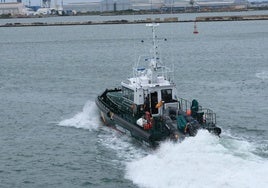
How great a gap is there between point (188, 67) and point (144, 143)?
32.4 meters

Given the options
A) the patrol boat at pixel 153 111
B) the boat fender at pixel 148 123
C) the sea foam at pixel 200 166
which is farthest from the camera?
the boat fender at pixel 148 123

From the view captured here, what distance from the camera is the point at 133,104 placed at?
26.2 metres

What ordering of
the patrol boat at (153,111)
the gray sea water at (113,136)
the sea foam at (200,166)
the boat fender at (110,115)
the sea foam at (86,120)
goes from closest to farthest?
the sea foam at (200,166), the gray sea water at (113,136), the patrol boat at (153,111), the boat fender at (110,115), the sea foam at (86,120)

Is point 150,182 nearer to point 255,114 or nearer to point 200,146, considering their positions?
point 200,146

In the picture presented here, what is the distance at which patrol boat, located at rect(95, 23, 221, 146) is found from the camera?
2236cm

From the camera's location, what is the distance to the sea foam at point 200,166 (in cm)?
1741

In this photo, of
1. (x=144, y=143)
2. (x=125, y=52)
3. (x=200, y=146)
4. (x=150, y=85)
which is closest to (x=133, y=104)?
(x=150, y=85)

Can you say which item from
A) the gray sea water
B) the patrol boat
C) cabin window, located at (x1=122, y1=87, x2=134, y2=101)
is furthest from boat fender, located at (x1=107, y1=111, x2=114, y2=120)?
cabin window, located at (x1=122, y1=87, x2=134, y2=101)

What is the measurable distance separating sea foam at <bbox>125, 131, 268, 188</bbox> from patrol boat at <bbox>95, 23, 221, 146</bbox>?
2.85ft

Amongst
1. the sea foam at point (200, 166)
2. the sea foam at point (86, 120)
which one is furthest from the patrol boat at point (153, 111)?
the sea foam at point (86, 120)

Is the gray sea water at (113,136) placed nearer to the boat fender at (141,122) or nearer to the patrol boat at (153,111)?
the patrol boat at (153,111)

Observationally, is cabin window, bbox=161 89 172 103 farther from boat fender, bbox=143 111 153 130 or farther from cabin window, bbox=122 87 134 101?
boat fender, bbox=143 111 153 130

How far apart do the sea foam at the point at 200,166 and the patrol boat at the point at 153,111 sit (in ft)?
2.85

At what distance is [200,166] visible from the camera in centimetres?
1866
